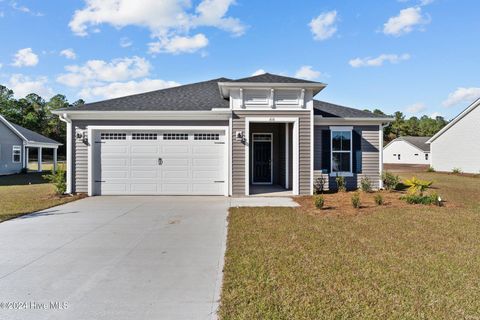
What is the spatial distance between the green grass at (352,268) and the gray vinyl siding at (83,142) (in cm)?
522

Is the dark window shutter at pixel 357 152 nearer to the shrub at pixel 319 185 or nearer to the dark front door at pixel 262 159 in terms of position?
the shrub at pixel 319 185

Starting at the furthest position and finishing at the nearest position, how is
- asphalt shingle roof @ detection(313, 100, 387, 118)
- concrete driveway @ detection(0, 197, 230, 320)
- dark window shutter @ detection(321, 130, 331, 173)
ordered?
1. asphalt shingle roof @ detection(313, 100, 387, 118)
2. dark window shutter @ detection(321, 130, 331, 173)
3. concrete driveway @ detection(0, 197, 230, 320)

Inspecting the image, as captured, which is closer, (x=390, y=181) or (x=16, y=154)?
(x=390, y=181)

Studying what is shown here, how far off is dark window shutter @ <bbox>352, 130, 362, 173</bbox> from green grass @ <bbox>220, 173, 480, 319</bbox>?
5.15m

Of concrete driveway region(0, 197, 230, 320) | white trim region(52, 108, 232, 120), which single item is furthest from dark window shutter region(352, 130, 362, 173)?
concrete driveway region(0, 197, 230, 320)

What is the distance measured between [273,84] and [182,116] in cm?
349

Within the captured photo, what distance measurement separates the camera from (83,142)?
11.2 meters

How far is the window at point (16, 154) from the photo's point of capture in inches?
915

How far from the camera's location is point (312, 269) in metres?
4.08

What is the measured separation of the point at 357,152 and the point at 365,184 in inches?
54.4

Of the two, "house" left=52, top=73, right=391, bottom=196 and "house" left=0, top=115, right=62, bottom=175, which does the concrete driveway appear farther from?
"house" left=0, top=115, right=62, bottom=175

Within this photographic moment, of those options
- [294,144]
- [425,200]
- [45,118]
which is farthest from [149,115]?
[45,118]

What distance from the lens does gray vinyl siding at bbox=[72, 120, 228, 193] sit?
37.0 ft

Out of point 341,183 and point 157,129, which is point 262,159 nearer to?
point 341,183
